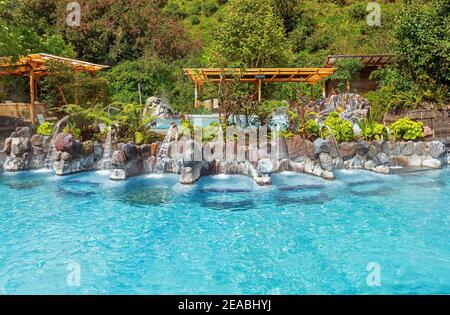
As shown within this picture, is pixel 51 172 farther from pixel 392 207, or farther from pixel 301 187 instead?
pixel 392 207

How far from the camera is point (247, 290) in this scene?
4820 mm

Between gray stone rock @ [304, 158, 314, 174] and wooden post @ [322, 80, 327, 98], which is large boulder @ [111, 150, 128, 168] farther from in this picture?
wooden post @ [322, 80, 327, 98]

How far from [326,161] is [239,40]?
1821cm

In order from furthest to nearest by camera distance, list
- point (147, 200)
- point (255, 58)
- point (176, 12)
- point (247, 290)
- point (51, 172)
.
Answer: point (176, 12)
point (255, 58)
point (51, 172)
point (147, 200)
point (247, 290)

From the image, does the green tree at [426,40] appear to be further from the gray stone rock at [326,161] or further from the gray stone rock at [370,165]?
the gray stone rock at [326,161]

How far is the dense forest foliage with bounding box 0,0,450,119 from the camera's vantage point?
1617 centimetres

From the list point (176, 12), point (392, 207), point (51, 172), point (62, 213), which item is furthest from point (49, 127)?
point (176, 12)

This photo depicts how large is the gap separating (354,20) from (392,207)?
31.2 m

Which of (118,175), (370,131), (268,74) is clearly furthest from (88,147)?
(268,74)

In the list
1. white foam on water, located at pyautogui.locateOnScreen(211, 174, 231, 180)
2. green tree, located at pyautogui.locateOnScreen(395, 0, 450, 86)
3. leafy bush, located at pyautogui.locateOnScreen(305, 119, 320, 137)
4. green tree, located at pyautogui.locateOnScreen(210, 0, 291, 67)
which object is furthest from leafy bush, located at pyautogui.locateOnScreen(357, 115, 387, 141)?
green tree, located at pyautogui.locateOnScreen(210, 0, 291, 67)

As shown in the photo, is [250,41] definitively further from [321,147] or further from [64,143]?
[64,143]

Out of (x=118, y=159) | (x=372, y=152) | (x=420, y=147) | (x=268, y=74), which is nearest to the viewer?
(x=118, y=159)

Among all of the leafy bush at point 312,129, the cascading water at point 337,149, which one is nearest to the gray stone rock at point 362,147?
the cascading water at point 337,149

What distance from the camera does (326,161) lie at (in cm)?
1075
